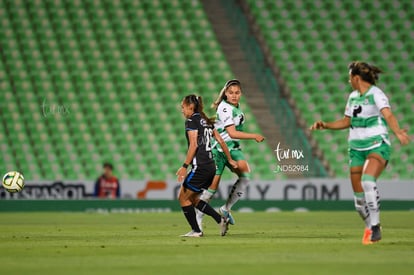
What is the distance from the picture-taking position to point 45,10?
92.0 feet

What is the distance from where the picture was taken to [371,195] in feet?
35.6

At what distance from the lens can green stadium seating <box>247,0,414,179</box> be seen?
85.6 ft

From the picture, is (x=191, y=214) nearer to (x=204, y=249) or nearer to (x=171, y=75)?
(x=204, y=249)

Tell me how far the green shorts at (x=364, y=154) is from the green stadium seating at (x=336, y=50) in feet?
45.3

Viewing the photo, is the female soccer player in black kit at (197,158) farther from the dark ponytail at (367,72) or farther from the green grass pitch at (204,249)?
the dark ponytail at (367,72)

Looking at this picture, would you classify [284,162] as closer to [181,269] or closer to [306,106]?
[306,106]

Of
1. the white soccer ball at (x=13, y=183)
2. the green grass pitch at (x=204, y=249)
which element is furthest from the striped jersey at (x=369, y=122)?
the white soccer ball at (x=13, y=183)

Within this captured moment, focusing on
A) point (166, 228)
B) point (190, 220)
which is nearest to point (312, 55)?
point (166, 228)

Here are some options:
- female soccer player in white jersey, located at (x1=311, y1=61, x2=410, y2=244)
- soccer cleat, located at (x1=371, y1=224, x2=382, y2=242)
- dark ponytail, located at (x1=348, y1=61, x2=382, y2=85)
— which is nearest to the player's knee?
female soccer player in white jersey, located at (x1=311, y1=61, x2=410, y2=244)

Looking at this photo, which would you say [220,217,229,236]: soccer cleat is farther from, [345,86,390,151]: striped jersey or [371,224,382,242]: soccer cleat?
[371,224,382,242]: soccer cleat

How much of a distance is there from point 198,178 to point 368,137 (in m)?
2.68

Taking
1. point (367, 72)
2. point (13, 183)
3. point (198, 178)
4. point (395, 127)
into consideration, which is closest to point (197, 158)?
point (198, 178)

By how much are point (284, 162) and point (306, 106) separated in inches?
298

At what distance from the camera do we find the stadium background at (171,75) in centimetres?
2488
